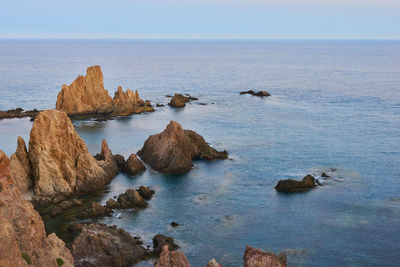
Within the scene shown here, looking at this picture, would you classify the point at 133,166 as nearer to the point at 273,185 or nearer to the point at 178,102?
the point at 273,185

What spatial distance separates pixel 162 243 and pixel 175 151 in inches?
1381

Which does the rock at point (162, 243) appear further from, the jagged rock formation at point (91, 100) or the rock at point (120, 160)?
the jagged rock formation at point (91, 100)

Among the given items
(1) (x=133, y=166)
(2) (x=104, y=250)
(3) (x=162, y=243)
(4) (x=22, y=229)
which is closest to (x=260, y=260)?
(3) (x=162, y=243)

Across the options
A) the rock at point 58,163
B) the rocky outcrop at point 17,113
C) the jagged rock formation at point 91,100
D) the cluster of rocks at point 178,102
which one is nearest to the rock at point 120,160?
the rock at point 58,163

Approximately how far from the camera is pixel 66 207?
2766 inches

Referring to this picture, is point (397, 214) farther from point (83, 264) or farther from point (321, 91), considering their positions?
point (321, 91)

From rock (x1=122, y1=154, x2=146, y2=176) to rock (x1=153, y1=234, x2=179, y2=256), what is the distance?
96.3 feet

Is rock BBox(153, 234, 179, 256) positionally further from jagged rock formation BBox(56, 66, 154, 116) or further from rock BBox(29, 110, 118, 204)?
jagged rock formation BBox(56, 66, 154, 116)

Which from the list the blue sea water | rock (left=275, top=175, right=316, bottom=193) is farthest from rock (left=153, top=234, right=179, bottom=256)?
rock (left=275, top=175, right=316, bottom=193)

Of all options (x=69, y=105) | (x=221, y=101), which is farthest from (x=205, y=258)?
(x=221, y=101)

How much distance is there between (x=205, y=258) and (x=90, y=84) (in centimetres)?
9930

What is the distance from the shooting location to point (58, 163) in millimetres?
77250

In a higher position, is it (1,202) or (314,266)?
(1,202)

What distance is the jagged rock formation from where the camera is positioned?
14100 centimetres
